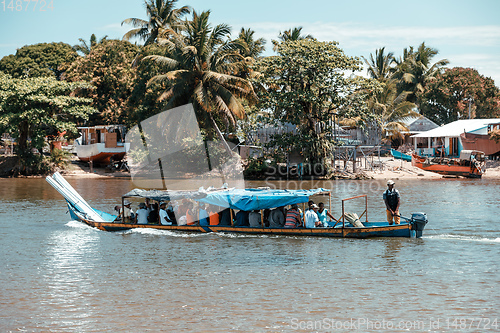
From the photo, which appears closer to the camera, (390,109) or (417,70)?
(390,109)


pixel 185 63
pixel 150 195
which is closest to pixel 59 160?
pixel 185 63

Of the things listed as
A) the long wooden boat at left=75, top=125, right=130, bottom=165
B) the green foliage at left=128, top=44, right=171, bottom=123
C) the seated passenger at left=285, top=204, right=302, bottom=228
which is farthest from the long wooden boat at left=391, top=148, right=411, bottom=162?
the seated passenger at left=285, top=204, right=302, bottom=228

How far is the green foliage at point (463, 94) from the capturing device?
5588 cm

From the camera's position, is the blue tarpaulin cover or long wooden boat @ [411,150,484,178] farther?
long wooden boat @ [411,150,484,178]

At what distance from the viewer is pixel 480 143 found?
152 feet

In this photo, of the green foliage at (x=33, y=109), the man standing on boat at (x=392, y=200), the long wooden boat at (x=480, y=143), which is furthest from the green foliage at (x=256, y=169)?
the man standing on boat at (x=392, y=200)

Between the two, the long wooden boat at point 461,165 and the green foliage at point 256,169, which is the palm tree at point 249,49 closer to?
the green foliage at point 256,169

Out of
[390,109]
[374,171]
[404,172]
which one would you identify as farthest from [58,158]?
[390,109]

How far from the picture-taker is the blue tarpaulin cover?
17500 millimetres

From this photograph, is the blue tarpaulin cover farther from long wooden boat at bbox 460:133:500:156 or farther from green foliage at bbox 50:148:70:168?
long wooden boat at bbox 460:133:500:156

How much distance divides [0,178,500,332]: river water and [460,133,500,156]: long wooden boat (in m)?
27.0

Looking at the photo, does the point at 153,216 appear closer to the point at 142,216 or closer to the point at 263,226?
the point at 142,216

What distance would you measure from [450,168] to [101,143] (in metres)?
29.2

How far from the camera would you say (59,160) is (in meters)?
43.6
